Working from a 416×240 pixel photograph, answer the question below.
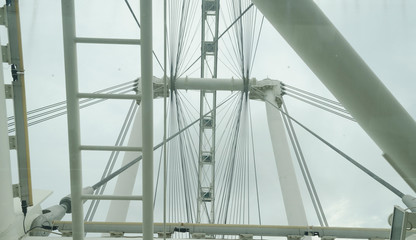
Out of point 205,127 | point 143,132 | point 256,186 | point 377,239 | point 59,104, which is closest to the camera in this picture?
point 143,132

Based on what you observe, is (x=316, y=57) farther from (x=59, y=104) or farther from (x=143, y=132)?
(x=59, y=104)

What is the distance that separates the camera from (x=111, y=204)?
3084 mm

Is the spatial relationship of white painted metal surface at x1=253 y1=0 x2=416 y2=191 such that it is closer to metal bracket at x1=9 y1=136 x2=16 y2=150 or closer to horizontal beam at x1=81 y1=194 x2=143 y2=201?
horizontal beam at x1=81 y1=194 x2=143 y2=201

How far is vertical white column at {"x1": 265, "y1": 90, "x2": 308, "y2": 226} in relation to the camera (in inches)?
171

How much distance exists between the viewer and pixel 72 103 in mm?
1729

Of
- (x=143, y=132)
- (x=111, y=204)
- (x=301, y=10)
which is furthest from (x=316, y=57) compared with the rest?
(x=111, y=204)

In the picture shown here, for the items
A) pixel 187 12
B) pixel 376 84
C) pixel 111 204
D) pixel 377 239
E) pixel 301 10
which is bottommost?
pixel 377 239

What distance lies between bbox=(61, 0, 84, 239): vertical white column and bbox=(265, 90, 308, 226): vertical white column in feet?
9.61

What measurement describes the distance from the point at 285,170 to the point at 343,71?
3.27 m

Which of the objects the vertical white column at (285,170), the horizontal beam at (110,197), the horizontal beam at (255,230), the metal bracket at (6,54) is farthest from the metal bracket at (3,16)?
the vertical white column at (285,170)

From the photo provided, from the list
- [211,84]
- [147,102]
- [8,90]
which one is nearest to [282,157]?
[211,84]

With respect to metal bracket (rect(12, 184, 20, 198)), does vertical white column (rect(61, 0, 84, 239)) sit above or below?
above

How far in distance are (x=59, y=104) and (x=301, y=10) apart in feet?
4.00

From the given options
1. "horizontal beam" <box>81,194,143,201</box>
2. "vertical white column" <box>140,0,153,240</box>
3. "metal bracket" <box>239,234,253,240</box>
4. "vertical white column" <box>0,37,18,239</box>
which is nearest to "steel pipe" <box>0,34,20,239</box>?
"vertical white column" <box>0,37,18,239</box>
